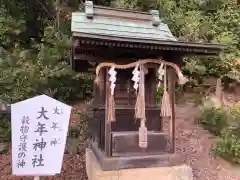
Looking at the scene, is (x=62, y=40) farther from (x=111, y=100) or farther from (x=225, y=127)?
(x=225, y=127)

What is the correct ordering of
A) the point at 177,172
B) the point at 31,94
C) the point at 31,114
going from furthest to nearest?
the point at 31,94
the point at 177,172
the point at 31,114

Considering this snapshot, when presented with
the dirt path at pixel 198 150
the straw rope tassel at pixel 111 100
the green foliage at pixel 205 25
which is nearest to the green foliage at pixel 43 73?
the green foliage at pixel 205 25

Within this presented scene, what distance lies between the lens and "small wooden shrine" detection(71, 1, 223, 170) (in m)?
5.64

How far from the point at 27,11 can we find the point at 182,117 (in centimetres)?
983

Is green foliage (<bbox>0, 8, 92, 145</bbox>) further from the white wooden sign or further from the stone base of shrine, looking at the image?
the white wooden sign

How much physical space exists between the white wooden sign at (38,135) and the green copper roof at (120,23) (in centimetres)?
232

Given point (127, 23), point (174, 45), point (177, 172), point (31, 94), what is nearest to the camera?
point (174, 45)

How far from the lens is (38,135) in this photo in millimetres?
4574

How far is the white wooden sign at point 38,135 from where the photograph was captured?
14.7 ft

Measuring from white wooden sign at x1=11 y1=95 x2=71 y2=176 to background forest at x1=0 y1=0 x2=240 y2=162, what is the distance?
5716 millimetres

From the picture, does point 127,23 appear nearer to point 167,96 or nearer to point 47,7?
point 167,96

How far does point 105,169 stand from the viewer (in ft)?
18.9

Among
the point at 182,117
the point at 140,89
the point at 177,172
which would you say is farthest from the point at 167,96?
the point at 182,117

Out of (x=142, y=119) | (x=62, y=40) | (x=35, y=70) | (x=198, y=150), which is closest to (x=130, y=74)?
(x=142, y=119)
